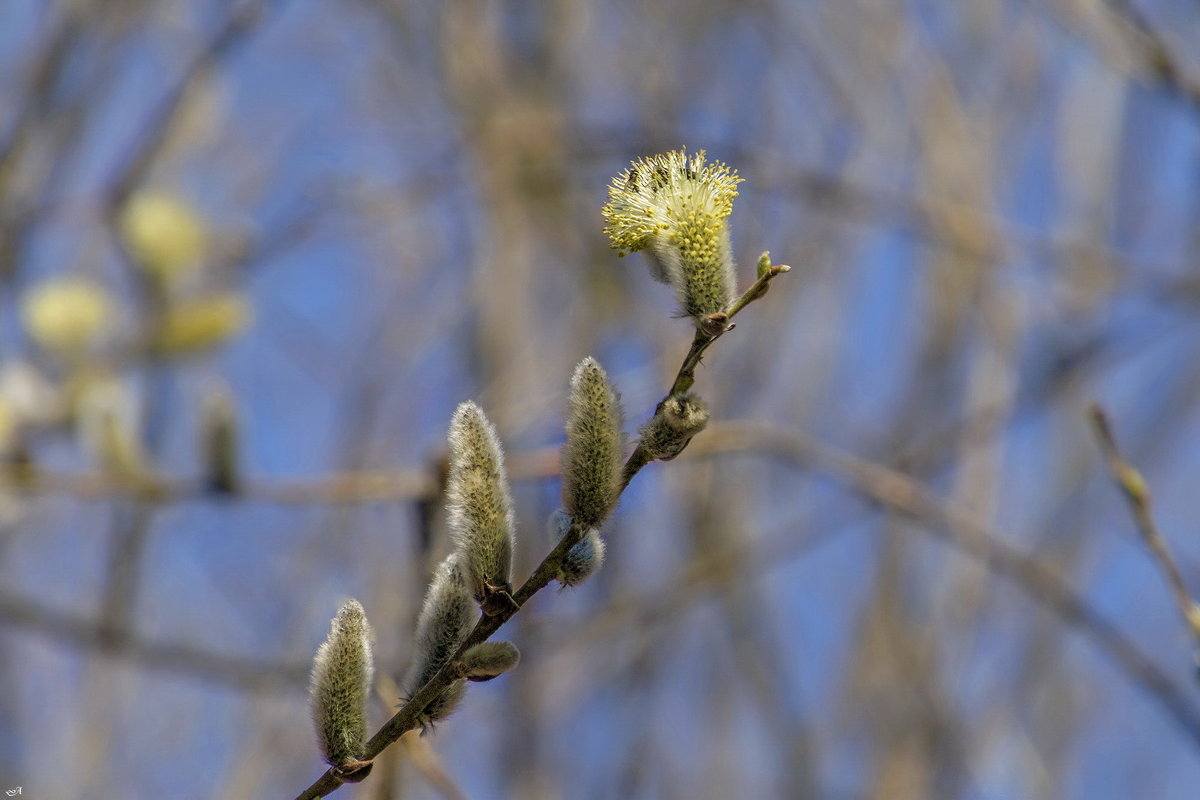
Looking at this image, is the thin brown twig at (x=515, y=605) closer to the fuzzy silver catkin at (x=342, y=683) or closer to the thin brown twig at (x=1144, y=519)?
the fuzzy silver catkin at (x=342, y=683)

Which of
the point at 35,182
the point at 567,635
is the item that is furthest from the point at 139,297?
the point at 567,635

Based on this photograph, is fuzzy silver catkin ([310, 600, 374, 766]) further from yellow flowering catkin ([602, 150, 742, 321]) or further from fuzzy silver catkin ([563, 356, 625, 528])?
yellow flowering catkin ([602, 150, 742, 321])

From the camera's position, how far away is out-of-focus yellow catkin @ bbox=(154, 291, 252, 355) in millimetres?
2400

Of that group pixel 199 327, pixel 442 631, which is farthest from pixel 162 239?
pixel 442 631

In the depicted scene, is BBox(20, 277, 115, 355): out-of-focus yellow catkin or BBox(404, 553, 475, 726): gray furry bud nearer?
BBox(404, 553, 475, 726): gray furry bud

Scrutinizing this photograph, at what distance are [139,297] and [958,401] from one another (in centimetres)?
217

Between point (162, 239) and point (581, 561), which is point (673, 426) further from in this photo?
point (162, 239)

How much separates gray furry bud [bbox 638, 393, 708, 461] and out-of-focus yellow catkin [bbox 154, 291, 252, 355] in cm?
182

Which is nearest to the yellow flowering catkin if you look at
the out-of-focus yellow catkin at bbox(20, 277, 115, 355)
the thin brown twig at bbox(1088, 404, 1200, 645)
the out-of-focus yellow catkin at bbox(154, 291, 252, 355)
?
the thin brown twig at bbox(1088, 404, 1200, 645)

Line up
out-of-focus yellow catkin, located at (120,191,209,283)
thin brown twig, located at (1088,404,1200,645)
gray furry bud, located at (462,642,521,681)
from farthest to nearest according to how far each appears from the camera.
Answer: out-of-focus yellow catkin, located at (120,191,209,283)
thin brown twig, located at (1088,404,1200,645)
gray furry bud, located at (462,642,521,681)

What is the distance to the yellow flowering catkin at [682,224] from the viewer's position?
2.64 ft

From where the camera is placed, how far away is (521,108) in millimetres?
3701

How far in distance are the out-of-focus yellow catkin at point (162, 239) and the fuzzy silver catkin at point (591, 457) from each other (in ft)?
6.65

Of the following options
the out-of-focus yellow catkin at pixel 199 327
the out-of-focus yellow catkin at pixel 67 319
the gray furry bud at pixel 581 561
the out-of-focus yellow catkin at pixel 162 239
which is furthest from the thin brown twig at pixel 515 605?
the out-of-focus yellow catkin at pixel 162 239
